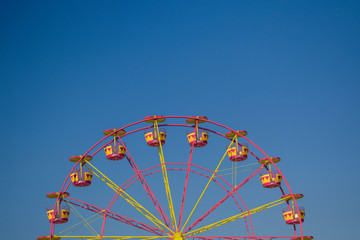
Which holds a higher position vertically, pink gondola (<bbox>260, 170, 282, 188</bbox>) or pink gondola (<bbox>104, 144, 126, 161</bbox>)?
pink gondola (<bbox>104, 144, 126, 161</bbox>)

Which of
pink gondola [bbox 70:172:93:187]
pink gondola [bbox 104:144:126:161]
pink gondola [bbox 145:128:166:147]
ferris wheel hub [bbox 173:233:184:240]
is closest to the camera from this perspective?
A: ferris wheel hub [bbox 173:233:184:240]

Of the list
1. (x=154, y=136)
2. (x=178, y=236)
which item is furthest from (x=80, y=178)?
(x=178, y=236)

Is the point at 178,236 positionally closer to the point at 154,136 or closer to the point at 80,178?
the point at 154,136

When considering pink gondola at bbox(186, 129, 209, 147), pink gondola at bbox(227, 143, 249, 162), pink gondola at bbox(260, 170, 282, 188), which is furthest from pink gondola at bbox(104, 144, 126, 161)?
pink gondola at bbox(260, 170, 282, 188)

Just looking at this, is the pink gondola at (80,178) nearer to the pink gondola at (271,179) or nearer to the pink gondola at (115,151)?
the pink gondola at (115,151)

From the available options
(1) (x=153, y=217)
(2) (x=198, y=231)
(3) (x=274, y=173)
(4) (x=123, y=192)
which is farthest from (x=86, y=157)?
(3) (x=274, y=173)

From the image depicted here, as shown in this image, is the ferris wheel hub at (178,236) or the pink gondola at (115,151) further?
the pink gondola at (115,151)

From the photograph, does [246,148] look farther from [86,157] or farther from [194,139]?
[86,157]

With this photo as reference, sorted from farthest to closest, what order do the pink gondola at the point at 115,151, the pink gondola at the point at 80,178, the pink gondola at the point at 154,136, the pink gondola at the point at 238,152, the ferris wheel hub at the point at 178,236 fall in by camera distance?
the pink gondola at the point at 238,152 < the pink gondola at the point at 80,178 < the pink gondola at the point at 115,151 < the pink gondola at the point at 154,136 < the ferris wheel hub at the point at 178,236

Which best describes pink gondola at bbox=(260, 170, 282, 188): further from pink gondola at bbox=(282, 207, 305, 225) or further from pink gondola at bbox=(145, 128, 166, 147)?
pink gondola at bbox=(145, 128, 166, 147)

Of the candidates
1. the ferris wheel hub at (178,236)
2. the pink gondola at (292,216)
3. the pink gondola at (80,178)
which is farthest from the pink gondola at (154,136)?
the pink gondola at (292,216)

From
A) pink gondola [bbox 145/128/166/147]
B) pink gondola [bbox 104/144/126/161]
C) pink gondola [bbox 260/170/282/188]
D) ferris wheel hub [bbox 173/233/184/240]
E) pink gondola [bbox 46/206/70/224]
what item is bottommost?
ferris wheel hub [bbox 173/233/184/240]

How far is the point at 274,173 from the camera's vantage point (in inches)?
981

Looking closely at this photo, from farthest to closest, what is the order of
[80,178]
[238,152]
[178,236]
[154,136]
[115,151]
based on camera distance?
1. [238,152]
2. [80,178]
3. [115,151]
4. [154,136]
5. [178,236]
